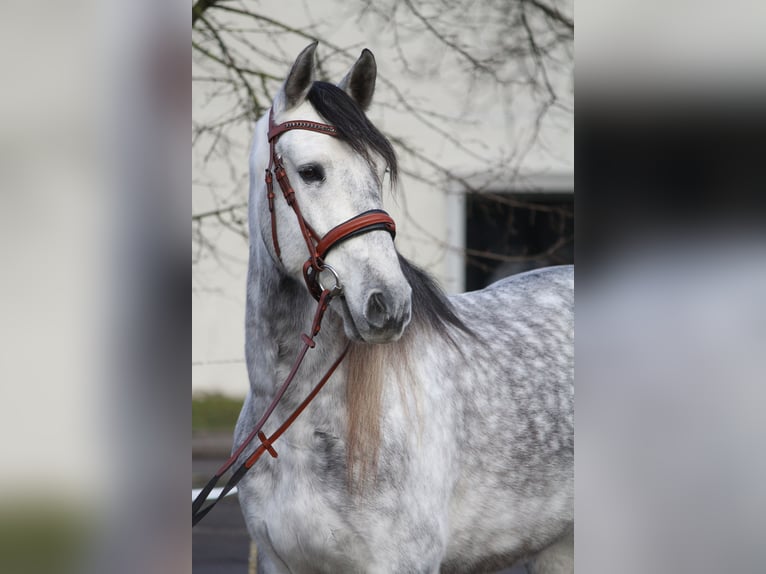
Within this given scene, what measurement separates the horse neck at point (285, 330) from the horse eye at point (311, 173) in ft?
0.87

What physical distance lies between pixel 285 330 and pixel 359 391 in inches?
9.7

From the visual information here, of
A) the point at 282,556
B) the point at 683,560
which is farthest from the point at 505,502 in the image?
the point at 683,560

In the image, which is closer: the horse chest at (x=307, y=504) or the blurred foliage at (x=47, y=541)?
the blurred foliage at (x=47, y=541)

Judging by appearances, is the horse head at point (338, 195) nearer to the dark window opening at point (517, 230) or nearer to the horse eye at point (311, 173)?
the horse eye at point (311, 173)

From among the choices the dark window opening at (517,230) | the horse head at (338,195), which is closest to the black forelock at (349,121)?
the horse head at (338,195)

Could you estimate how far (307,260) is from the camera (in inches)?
72.8

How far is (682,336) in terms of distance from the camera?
112 cm

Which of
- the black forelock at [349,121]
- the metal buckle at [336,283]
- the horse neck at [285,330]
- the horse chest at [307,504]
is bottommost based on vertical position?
the horse chest at [307,504]

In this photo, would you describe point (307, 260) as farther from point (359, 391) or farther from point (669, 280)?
point (669, 280)

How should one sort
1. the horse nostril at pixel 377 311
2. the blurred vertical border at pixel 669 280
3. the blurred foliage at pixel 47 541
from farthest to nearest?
the horse nostril at pixel 377 311
the blurred vertical border at pixel 669 280
the blurred foliage at pixel 47 541

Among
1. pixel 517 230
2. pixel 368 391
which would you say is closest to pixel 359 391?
pixel 368 391

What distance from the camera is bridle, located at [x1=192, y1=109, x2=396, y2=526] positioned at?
1.78 m

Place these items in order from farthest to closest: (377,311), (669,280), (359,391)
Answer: (359,391), (377,311), (669,280)

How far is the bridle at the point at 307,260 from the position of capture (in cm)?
178
